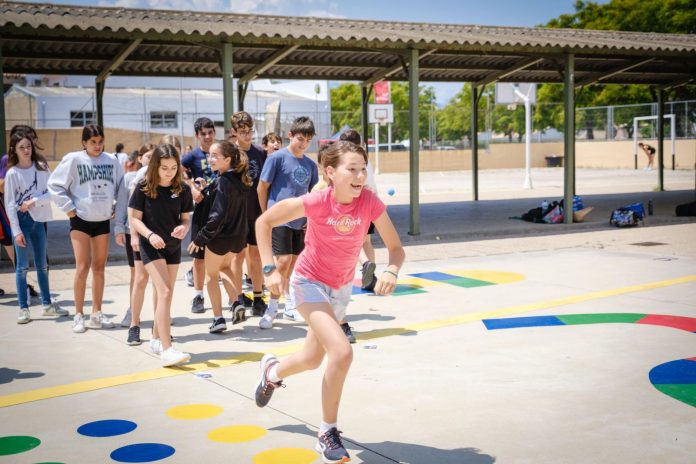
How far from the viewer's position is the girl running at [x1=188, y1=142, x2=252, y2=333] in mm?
7016

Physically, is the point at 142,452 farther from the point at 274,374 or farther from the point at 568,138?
the point at 568,138

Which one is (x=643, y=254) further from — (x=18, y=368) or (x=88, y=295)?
(x=18, y=368)

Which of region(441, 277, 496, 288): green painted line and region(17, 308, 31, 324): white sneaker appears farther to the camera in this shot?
region(441, 277, 496, 288): green painted line

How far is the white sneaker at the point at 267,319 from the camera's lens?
735 centimetres

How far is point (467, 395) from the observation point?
16.9 feet

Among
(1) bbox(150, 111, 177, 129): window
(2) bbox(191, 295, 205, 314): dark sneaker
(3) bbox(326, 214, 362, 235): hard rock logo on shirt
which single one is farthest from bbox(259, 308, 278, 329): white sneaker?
(1) bbox(150, 111, 177, 129): window

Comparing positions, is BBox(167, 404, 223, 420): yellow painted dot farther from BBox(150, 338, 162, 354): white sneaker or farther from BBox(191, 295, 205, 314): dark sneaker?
BBox(191, 295, 205, 314): dark sneaker

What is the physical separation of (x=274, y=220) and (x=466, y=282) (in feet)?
18.9

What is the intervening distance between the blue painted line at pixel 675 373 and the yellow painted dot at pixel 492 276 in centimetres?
389

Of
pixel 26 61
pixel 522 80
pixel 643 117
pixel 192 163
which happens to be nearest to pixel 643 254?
pixel 192 163

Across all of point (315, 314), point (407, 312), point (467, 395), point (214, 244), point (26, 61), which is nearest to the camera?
point (315, 314)

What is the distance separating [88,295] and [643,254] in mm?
8419

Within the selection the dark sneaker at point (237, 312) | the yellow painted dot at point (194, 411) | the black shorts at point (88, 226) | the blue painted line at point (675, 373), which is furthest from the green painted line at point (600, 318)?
the black shorts at point (88, 226)

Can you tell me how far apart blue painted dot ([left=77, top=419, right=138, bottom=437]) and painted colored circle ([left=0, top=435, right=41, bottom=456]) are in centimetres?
28
